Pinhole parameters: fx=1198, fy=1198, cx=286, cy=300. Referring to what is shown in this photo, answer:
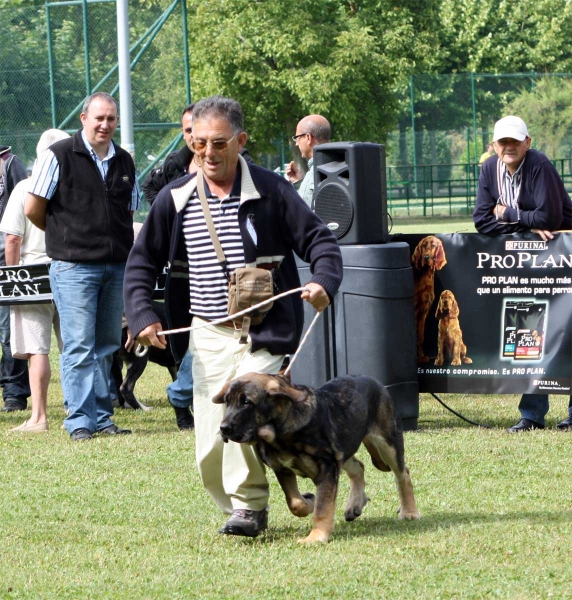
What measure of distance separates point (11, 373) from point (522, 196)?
468 centimetres

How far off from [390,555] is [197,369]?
1.21 m

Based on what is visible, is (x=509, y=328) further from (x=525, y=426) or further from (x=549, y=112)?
(x=549, y=112)

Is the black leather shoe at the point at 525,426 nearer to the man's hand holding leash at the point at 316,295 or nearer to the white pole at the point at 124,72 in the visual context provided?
the man's hand holding leash at the point at 316,295

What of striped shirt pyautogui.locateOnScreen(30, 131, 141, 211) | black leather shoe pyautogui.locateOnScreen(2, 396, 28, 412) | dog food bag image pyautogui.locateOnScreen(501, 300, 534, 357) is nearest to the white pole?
black leather shoe pyautogui.locateOnScreen(2, 396, 28, 412)

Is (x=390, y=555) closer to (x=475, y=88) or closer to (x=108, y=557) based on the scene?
(x=108, y=557)

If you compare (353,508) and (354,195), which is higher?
(354,195)

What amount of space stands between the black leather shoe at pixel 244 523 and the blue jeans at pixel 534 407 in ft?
12.3

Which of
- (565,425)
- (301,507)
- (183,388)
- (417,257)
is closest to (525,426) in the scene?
(565,425)

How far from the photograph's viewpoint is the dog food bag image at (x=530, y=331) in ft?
28.3

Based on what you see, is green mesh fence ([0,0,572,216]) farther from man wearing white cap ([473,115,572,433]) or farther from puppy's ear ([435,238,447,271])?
man wearing white cap ([473,115,572,433])

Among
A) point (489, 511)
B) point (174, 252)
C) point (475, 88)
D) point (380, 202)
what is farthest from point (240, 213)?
point (475, 88)

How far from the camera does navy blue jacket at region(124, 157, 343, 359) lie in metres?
5.32

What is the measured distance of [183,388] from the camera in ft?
28.7

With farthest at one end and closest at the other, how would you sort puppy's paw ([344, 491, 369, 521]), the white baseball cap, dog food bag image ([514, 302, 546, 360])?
dog food bag image ([514, 302, 546, 360]) → the white baseball cap → puppy's paw ([344, 491, 369, 521])
